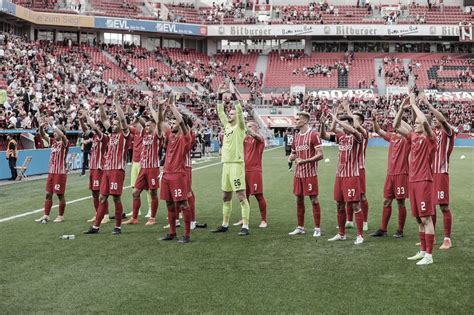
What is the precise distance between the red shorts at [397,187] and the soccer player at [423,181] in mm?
2170

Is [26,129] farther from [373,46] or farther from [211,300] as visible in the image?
[373,46]

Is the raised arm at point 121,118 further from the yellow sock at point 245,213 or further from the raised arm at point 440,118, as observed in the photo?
the raised arm at point 440,118

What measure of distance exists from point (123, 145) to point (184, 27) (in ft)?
185

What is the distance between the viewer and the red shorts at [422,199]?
9086mm

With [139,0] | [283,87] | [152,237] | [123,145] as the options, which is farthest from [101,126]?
[139,0]

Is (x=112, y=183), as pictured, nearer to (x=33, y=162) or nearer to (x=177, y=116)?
(x=177, y=116)

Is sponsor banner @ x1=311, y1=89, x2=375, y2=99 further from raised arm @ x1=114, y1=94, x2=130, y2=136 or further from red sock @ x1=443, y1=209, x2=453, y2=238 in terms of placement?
red sock @ x1=443, y1=209, x2=453, y2=238

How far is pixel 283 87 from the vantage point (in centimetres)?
6600

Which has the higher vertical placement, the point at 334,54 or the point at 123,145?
the point at 334,54

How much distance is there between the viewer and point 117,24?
205ft

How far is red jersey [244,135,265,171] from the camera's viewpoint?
1316cm

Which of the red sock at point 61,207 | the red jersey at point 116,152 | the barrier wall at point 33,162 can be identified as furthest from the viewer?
the barrier wall at point 33,162

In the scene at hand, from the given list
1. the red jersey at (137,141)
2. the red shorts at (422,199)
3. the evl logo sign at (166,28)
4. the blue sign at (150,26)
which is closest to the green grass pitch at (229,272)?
the red shorts at (422,199)

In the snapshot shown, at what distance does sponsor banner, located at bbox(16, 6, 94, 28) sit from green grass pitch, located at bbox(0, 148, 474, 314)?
44124 mm
